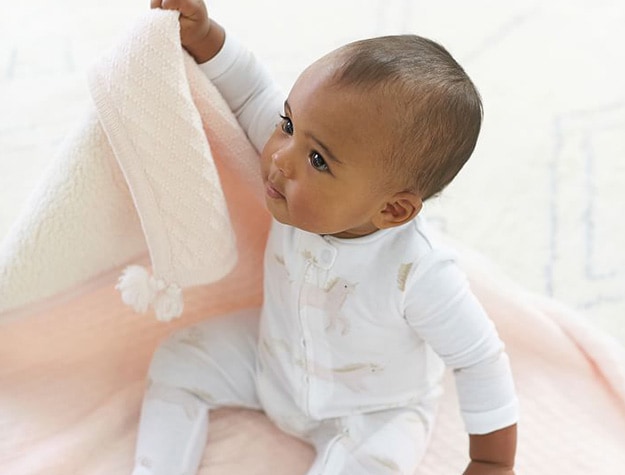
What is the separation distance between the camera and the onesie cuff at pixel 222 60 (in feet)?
2.91

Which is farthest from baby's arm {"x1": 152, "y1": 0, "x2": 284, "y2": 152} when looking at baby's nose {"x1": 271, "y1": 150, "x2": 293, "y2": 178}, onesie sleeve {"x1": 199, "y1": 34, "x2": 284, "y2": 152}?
baby's nose {"x1": 271, "y1": 150, "x2": 293, "y2": 178}

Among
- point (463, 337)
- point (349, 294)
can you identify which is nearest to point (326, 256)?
point (349, 294)

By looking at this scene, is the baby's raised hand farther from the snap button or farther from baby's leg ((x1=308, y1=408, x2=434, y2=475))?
baby's leg ((x1=308, y1=408, x2=434, y2=475))

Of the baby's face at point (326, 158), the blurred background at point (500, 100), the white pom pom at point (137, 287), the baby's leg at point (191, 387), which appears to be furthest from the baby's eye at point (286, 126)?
the blurred background at point (500, 100)

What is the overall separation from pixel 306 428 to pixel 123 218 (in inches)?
11.4

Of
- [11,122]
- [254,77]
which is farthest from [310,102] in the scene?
[11,122]

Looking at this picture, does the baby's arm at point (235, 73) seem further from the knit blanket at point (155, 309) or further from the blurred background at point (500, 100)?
the blurred background at point (500, 100)

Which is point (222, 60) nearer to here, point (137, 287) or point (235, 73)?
point (235, 73)

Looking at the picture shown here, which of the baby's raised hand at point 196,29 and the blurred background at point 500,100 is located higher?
the baby's raised hand at point 196,29

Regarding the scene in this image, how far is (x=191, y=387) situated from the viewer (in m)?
1.01

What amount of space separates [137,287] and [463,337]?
0.31 metres

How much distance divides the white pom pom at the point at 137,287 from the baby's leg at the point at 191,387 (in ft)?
0.41

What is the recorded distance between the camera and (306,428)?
1.00 metres

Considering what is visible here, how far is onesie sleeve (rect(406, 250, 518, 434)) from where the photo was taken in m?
0.86
